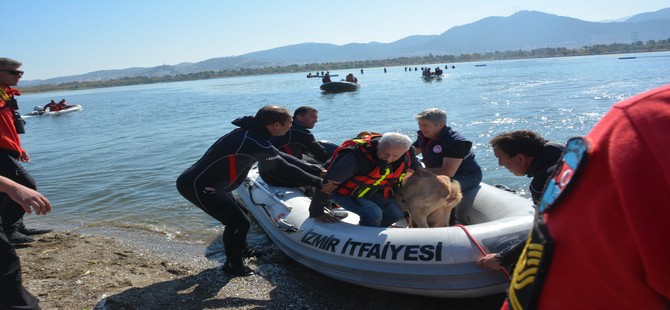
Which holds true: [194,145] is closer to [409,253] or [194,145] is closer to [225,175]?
[225,175]

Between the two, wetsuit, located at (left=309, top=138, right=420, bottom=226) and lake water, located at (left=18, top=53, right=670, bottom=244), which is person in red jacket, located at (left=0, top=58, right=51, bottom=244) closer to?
lake water, located at (left=18, top=53, right=670, bottom=244)

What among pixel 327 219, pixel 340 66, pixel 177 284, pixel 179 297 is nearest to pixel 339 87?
pixel 327 219

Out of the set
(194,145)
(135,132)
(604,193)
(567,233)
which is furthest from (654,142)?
(135,132)

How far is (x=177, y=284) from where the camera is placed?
4203 millimetres

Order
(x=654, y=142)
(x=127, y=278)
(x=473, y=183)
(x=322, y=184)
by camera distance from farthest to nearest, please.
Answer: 1. (x=473, y=183)
2. (x=127, y=278)
3. (x=322, y=184)
4. (x=654, y=142)

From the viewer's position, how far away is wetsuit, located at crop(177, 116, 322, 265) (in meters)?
4.06

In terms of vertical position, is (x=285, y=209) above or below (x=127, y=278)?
above

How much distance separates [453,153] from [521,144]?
183 cm

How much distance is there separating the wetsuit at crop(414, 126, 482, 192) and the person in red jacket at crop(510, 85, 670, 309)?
376cm

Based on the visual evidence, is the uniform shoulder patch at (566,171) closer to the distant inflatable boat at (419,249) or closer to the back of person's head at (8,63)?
the distant inflatable boat at (419,249)

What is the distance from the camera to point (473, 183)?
4836mm

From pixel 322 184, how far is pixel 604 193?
327 cm

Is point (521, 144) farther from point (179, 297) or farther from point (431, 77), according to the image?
point (431, 77)

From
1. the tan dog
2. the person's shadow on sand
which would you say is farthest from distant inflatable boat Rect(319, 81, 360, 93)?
the person's shadow on sand
